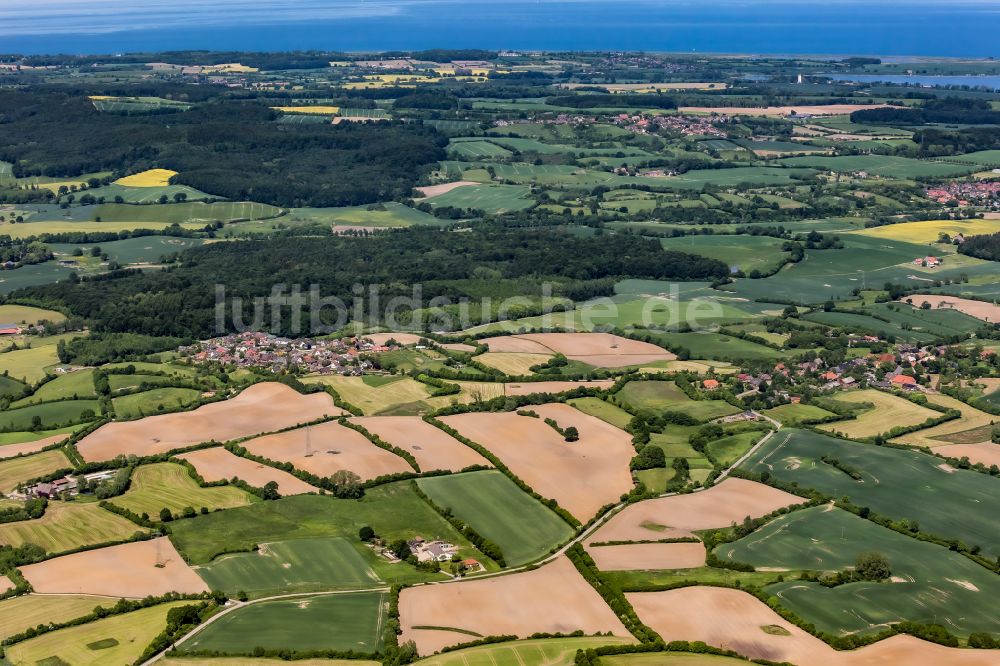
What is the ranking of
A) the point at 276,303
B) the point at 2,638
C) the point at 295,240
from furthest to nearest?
the point at 295,240
the point at 276,303
the point at 2,638

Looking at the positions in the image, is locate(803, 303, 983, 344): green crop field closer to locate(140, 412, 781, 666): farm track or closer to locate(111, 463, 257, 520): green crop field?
locate(140, 412, 781, 666): farm track

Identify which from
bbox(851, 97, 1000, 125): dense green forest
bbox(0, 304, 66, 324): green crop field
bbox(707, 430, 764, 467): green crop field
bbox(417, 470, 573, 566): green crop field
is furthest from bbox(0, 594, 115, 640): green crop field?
bbox(851, 97, 1000, 125): dense green forest

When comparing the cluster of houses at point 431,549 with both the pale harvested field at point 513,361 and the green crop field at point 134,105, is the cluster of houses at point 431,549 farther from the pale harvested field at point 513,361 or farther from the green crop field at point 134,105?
the green crop field at point 134,105

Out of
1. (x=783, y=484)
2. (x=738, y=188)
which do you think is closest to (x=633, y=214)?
(x=738, y=188)

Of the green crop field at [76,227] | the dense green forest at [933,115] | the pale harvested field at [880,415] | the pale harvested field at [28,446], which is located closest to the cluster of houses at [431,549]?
the pale harvested field at [28,446]

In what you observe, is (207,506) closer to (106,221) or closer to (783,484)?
(783,484)
